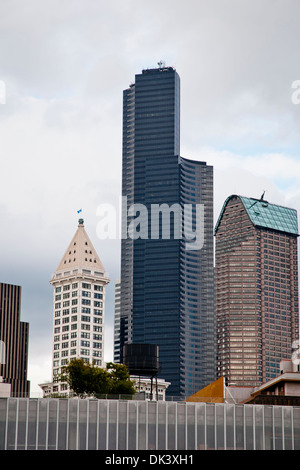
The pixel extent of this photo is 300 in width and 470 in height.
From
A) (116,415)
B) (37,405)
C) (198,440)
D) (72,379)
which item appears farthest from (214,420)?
(72,379)

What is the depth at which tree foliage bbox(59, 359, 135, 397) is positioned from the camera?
7323 inches

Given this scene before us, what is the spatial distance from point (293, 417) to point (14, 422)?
1550 inches

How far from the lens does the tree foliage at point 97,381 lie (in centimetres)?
18600

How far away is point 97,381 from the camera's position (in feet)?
616
